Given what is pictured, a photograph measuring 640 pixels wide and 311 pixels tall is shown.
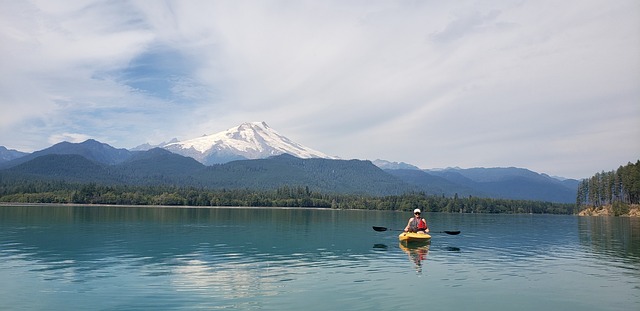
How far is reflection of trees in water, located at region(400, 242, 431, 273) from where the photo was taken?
139 feet

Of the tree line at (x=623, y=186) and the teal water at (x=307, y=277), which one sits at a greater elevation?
the tree line at (x=623, y=186)

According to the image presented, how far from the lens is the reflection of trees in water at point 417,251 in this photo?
42.3 m

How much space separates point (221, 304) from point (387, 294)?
31.8 ft

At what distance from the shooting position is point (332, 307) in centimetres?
A: 2416

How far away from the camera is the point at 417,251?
5084 centimetres

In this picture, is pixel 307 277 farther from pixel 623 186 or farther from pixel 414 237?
pixel 623 186

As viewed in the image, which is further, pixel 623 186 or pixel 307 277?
pixel 623 186

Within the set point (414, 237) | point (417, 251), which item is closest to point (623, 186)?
point (414, 237)

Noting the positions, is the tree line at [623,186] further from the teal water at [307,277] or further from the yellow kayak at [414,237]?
the yellow kayak at [414,237]

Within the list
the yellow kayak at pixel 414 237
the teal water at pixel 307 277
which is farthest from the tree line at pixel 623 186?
the yellow kayak at pixel 414 237

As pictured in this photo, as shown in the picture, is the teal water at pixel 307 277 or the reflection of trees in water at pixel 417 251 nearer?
the teal water at pixel 307 277

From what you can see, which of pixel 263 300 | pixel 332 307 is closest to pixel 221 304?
pixel 263 300

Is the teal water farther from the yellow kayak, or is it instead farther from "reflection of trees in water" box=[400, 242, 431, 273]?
the yellow kayak

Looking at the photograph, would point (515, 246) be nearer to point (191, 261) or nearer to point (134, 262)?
point (191, 261)
